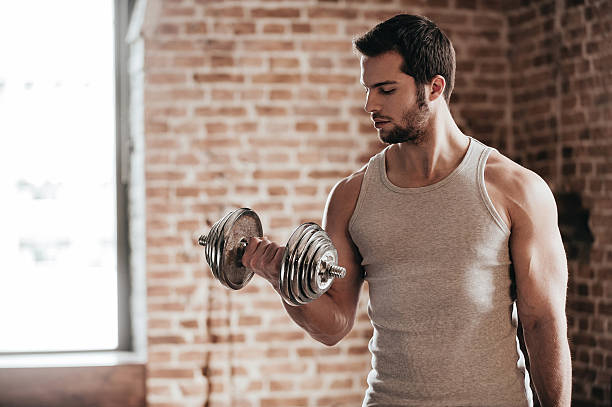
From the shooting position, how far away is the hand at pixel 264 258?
5.52ft

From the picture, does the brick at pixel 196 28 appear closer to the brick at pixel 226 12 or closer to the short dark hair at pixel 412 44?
the brick at pixel 226 12

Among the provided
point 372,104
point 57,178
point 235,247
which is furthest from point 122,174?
point 372,104

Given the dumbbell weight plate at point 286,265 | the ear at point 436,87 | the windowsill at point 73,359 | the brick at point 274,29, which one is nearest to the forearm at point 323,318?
the dumbbell weight plate at point 286,265

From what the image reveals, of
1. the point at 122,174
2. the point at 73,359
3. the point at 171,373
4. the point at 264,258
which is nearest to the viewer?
the point at 264,258

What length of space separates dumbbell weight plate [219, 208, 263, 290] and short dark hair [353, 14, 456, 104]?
510 mm

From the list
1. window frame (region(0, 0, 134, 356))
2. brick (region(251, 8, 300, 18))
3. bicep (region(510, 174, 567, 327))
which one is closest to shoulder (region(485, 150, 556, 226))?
bicep (region(510, 174, 567, 327))

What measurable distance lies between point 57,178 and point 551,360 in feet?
8.50

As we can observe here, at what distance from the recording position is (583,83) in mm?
3049

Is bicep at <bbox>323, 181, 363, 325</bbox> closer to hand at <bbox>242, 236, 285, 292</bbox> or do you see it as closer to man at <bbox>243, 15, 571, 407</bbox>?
man at <bbox>243, 15, 571, 407</bbox>

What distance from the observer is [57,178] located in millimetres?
3490

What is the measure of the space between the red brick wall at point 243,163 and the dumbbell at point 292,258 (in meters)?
1.43

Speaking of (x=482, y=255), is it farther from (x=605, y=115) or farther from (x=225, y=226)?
(x=605, y=115)

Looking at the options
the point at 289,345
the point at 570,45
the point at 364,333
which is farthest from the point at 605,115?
the point at 289,345

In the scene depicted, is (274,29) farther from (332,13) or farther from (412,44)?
(412,44)
